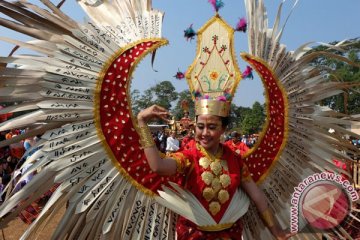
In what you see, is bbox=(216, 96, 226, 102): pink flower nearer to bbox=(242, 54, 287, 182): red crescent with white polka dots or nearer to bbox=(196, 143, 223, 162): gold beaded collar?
bbox=(196, 143, 223, 162): gold beaded collar

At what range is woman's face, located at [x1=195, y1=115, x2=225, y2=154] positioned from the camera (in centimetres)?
252

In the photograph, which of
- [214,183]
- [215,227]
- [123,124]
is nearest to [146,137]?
[123,124]

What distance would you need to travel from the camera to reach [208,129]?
2545mm

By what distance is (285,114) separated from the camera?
127 inches

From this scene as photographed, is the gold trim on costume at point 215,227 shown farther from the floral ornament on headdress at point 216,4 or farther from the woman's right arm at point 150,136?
the floral ornament on headdress at point 216,4

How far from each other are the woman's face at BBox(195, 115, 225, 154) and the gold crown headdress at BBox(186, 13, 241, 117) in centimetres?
24

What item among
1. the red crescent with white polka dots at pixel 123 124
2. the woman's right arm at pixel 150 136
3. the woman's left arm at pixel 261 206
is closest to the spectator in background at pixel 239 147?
the woman's left arm at pixel 261 206

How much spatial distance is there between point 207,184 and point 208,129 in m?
0.36

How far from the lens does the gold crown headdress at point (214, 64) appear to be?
9.20ft

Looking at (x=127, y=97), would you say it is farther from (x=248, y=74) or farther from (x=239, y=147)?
(x=239, y=147)

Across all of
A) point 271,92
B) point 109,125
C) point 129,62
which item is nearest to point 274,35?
point 271,92

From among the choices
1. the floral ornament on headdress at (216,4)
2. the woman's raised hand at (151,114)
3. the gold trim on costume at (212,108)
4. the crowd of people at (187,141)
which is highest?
the floral ornament on headdress at (216,4)

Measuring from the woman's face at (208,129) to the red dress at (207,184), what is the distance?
0.41 ft

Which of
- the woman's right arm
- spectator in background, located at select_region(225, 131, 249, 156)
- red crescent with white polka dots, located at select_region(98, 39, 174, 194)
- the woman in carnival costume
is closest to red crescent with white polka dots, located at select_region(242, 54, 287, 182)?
spectator in background, located at select_region(225, 131, 249, 156)
